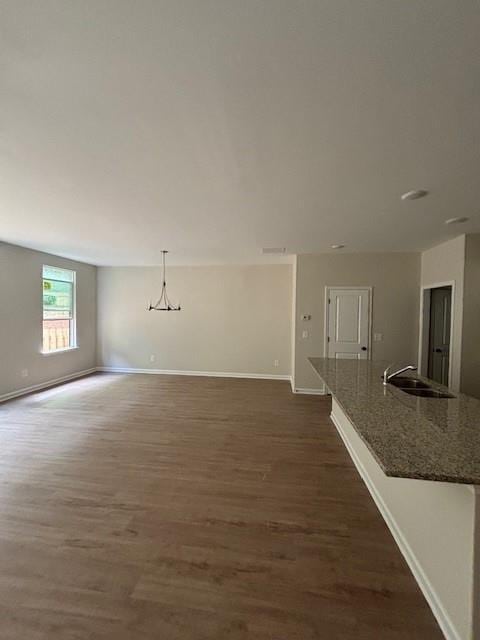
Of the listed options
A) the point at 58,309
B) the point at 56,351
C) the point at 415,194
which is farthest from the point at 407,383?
the point at 58,309

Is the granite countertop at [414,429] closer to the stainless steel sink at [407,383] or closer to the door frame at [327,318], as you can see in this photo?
the stainless steel sink at [407,383]

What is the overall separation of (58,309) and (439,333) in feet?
24.4

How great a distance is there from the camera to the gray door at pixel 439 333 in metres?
5.15

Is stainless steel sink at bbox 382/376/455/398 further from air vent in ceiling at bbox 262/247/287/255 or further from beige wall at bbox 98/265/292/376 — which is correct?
beige wall at bbox 98/265/292/376

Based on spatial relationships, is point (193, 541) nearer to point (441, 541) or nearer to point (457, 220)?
point (441, 541)

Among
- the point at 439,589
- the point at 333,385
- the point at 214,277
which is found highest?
the point at 214,277

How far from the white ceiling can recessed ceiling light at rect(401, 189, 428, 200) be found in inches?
3.3

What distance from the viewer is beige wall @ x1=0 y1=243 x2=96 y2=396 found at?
16.4ft

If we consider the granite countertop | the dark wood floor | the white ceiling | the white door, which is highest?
the white ceiling

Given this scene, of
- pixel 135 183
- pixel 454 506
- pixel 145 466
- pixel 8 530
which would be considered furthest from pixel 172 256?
pixel 454 506

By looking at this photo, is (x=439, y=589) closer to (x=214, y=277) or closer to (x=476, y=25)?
(x=476, y=25)

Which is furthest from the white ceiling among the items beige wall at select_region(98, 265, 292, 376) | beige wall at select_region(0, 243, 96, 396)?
beige wall at select_region(98, 265, 292, 376)

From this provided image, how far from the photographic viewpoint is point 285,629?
1.47 m

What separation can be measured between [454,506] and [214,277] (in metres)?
6.24
